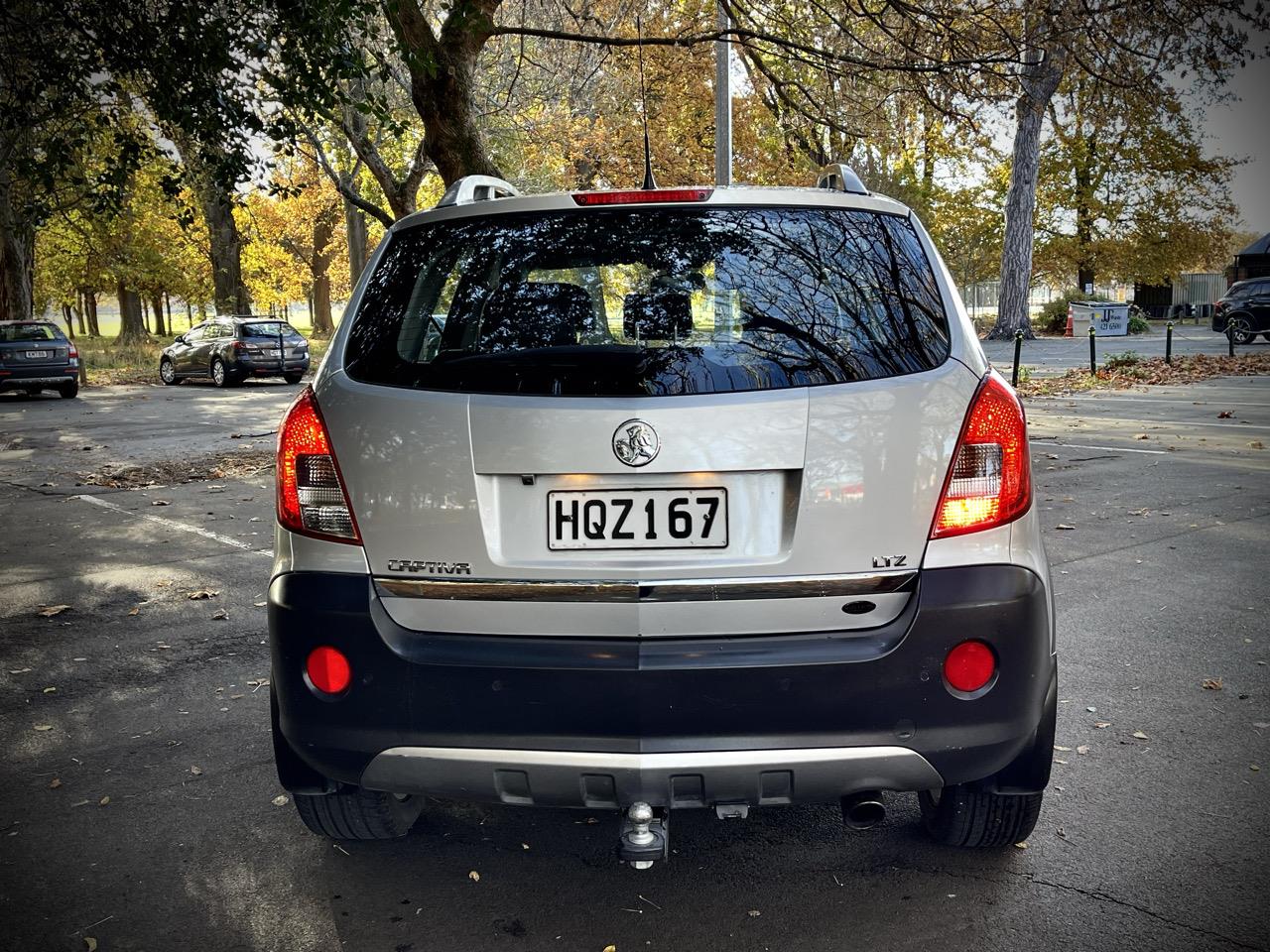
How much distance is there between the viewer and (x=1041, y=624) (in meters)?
2.85

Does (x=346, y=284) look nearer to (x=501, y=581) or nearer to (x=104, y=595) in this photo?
(x=104, y=595)

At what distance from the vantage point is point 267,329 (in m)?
29.2

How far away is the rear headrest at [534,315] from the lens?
9.61ft

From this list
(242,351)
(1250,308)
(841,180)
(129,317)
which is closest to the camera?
(841,180)

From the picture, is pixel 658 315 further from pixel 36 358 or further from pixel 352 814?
pixel 36 358

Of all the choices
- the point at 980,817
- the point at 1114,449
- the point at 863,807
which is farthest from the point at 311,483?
the point at 1114,449

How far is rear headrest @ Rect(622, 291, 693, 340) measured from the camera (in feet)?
9.43

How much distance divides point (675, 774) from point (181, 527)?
24.3 ft

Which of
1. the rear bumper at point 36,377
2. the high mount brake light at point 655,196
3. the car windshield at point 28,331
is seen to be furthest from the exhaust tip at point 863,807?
the car windshield at point 28,331

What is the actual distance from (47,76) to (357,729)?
30.5 ft

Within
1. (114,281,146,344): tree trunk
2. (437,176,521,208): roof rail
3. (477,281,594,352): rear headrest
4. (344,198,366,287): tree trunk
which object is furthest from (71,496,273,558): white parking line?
(114,281,146,344): tree trunk

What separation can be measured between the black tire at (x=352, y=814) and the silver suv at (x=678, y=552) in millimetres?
376

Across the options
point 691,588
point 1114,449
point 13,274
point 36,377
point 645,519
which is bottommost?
point 1114,449

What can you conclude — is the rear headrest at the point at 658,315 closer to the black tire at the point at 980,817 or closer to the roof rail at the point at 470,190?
the roof rail at the point at 470,190
